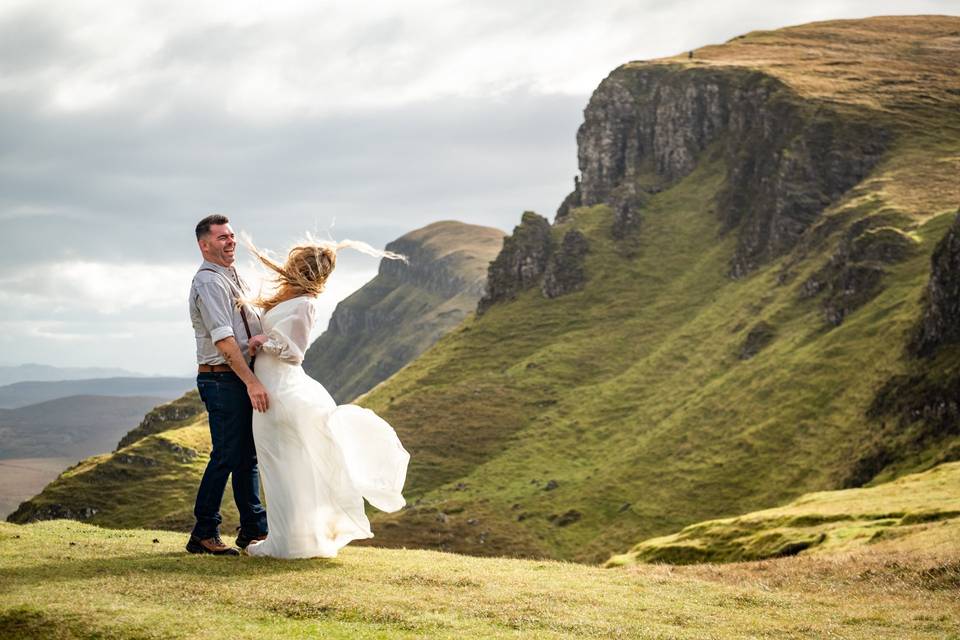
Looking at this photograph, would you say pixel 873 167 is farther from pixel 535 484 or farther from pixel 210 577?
pixel 210 577

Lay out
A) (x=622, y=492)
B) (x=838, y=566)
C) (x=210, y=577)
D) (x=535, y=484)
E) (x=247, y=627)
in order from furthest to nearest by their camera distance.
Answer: (x=535, y=484) < (x=622, y=492) < (x=838, y=566) < (x=210, y=577) < (x=247, y=627)

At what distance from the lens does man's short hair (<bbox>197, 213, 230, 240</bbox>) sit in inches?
Answer: 771

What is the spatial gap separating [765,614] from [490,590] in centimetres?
522

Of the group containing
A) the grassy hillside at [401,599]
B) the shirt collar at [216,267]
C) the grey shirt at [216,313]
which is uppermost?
the shirt collar at [216,267]

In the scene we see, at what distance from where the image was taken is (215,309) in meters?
18.8

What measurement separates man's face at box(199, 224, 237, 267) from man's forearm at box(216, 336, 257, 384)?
73.8 inches

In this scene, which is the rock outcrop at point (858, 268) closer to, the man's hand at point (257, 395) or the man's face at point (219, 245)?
the man's face at point (219, 245)

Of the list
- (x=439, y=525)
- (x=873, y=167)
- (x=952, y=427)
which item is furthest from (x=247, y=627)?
Result: (x=873, y=167)

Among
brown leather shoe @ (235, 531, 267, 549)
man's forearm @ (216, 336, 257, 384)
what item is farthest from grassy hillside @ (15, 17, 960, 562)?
man's forearm @ (216, 336, 257, 384)

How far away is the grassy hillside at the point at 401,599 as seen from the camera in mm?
15180

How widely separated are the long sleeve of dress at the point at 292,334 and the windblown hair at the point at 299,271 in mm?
441

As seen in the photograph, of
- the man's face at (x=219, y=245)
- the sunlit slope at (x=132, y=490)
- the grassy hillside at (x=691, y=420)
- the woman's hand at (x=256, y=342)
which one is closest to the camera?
the woman's hand at (x=256, y=342)

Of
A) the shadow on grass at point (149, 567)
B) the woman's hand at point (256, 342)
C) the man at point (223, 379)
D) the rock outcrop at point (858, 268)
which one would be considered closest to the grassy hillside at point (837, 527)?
the shadow on grass at point (149, 567)

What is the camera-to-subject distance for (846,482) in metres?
109
